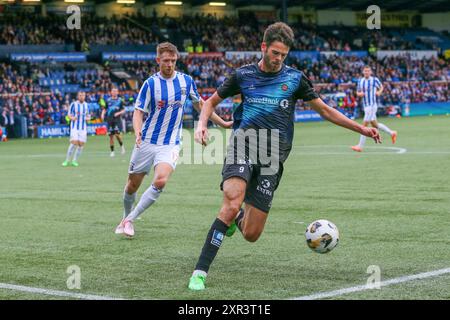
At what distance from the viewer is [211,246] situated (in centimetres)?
702

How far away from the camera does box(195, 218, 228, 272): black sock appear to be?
6.96 m

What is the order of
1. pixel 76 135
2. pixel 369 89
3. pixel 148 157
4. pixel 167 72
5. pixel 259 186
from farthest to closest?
pixel 369 89 < pixel 76 135 < pixel 148 157 < pixel 167 72 < pixel 259 186

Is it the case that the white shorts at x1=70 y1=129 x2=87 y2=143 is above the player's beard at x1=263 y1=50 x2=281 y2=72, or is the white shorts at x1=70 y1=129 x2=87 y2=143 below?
below

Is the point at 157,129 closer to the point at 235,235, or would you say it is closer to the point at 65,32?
the point at 235,235

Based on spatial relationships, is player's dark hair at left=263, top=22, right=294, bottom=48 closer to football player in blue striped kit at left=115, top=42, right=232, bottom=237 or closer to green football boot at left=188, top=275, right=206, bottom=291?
green football boot at left=188, top=275, right=206, bottom=291

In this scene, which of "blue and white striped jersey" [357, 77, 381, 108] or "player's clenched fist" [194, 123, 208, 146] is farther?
"blue and white striped jersey" [357, 77, 381, 108]

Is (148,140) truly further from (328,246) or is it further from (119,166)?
(119,166)

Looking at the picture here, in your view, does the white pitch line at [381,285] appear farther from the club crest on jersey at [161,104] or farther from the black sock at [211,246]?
the club crest on jersey at [161,104]

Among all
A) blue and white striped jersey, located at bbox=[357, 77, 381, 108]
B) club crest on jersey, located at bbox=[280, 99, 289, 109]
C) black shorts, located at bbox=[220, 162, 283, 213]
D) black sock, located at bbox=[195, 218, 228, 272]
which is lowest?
blue and white striped jersey, located at bbox=[357, 77, 381, 108]

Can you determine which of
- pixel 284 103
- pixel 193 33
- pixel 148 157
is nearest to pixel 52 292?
pixel 284 103

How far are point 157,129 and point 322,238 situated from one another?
345 centimetres

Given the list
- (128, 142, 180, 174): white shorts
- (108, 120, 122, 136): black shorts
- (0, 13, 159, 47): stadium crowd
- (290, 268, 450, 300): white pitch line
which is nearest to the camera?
(290, 268, 450, 300): white pitch line

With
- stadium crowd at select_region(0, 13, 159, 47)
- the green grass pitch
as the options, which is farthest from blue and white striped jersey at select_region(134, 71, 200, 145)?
stadium crowd at select_region(0, 13, 159, 47)
